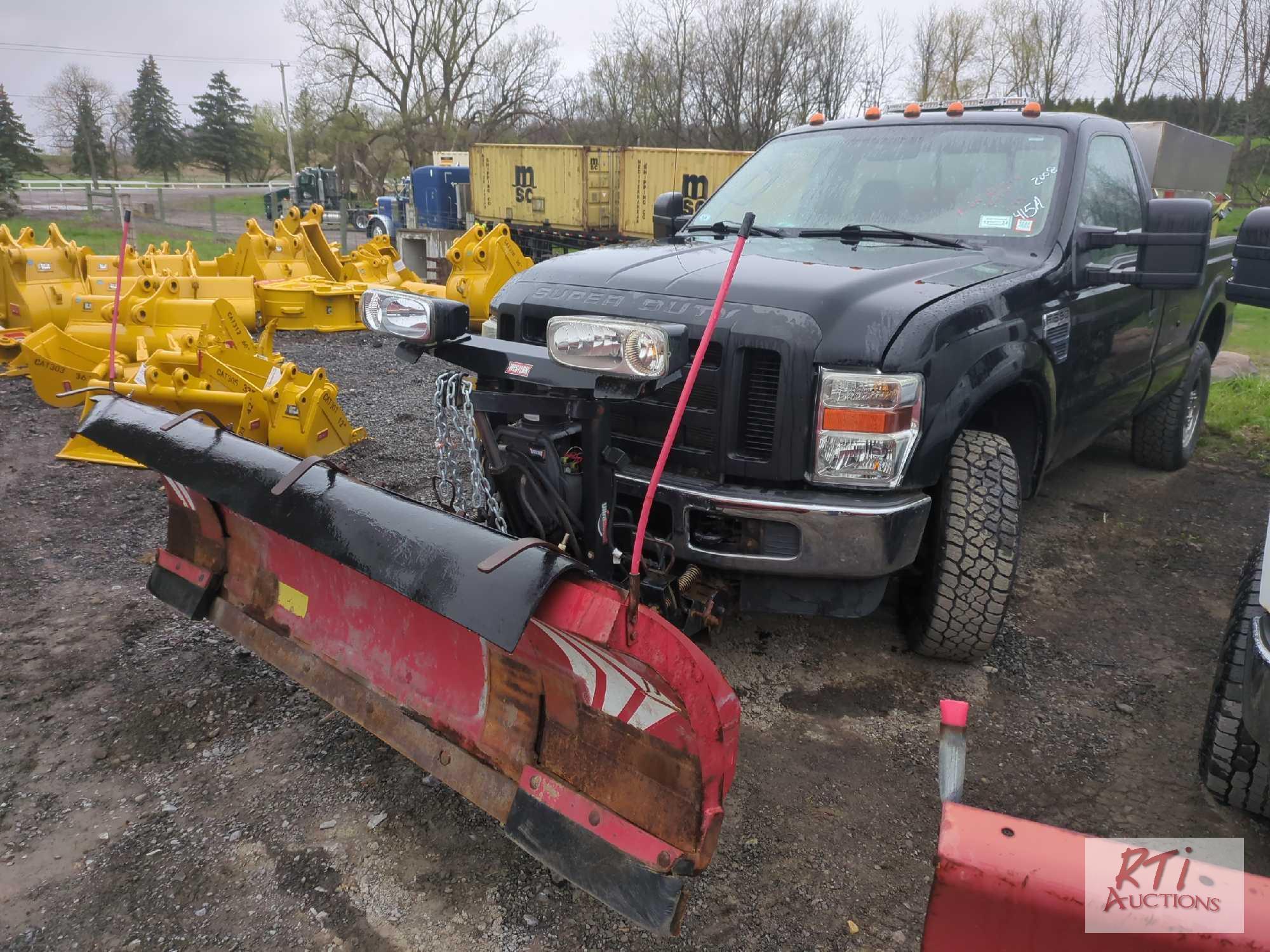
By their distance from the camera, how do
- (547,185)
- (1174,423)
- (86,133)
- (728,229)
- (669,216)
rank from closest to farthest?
(728,229) → (669,216) → (1174,423) → (547,185) → (86,133)

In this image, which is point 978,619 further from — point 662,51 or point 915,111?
point 662,51

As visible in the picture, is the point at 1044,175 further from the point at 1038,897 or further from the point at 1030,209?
the point at 1038,897

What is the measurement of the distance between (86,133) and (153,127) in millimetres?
17179

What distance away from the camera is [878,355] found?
273cm

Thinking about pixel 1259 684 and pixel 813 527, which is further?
pixel 813 527

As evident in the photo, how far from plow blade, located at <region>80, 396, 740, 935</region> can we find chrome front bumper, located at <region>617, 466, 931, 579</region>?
74 centimetres

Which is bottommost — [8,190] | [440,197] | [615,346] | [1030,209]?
[615,346]

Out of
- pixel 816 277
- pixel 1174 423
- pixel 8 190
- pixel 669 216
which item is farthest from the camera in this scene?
pixel 8 190

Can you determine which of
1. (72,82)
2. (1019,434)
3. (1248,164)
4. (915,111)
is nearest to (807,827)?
(1019,434)

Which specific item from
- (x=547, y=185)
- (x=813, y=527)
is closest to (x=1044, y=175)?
(x=813, y=527)

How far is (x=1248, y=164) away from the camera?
23.4 m

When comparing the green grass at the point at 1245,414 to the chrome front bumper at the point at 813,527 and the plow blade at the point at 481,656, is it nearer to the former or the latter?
the chrome front bumper at the point at 813,527

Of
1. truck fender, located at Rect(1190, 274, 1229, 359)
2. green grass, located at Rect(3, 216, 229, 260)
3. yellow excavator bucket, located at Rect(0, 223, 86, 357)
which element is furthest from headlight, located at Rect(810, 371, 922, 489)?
green grass, located at Rect(3, 216, 229, 260)

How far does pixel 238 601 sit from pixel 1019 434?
325 centimetres
